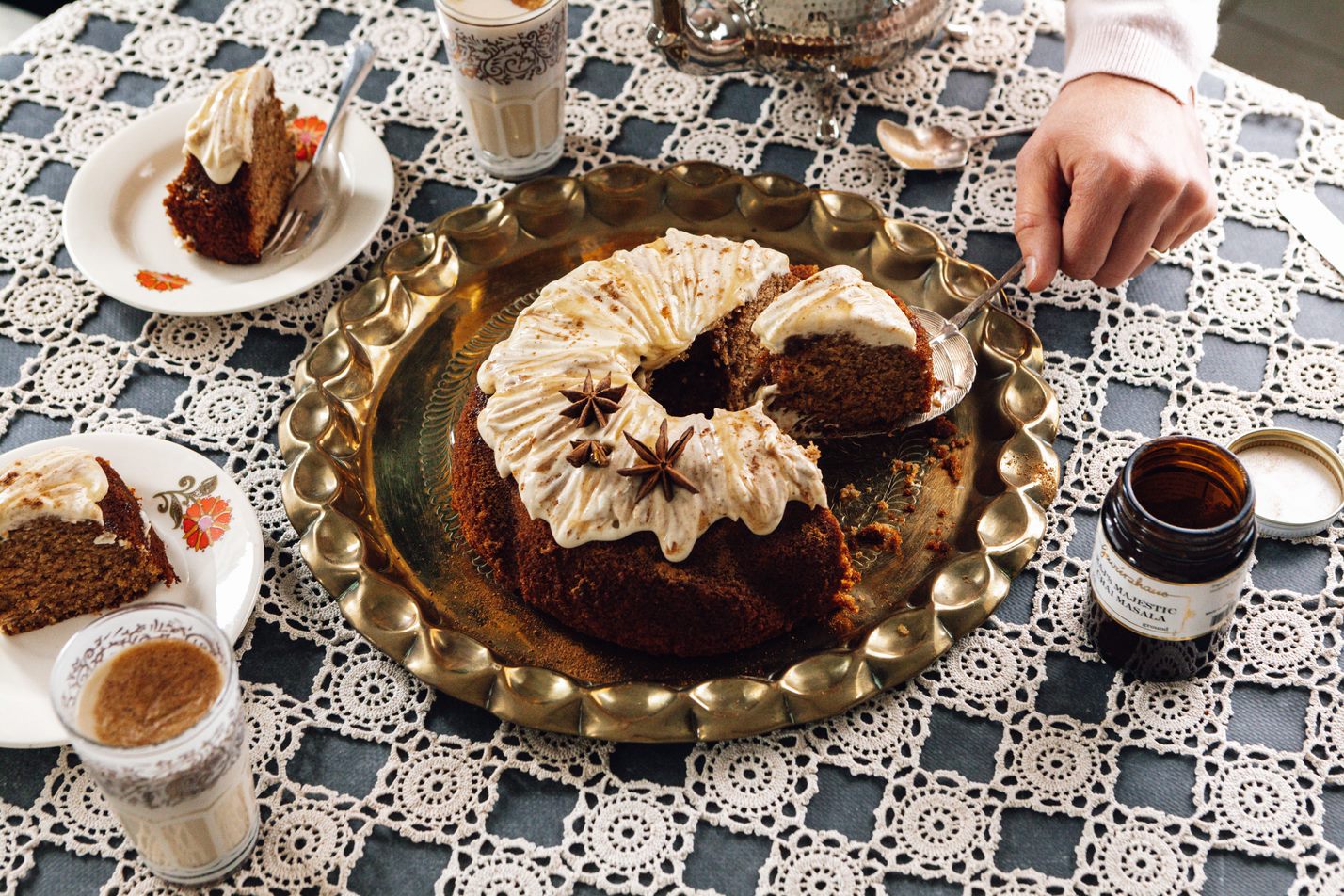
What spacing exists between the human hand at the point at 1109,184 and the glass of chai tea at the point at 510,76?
1.16 meters

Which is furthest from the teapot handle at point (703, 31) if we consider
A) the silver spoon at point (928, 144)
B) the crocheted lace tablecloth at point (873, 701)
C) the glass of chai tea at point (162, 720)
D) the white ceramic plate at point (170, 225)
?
the glass of chai tea at point (162, 720)

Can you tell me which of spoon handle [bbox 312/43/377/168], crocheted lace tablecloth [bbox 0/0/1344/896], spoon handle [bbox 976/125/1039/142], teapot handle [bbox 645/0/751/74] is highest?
teapot handle [bbox 645/0/751/74]

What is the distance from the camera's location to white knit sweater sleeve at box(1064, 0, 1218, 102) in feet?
9.07

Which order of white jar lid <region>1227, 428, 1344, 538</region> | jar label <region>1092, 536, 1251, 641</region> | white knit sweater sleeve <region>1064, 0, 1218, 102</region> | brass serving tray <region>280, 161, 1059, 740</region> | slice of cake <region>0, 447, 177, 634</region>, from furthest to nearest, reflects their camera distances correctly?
white knit sweater sleeve <region>1064, 0, 1218, 102</region> < white jar lid <region>1227, 428, 1344, 538</region> < slice of cake <region>0, 447, 177, 634</region> < brass serving tray <region>280, 161, 1059, 740</region> < jar label <region>1092, 536, 1251, 641</region>

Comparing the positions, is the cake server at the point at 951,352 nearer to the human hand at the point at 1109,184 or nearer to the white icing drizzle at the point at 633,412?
the human hand at the point at 1109,184

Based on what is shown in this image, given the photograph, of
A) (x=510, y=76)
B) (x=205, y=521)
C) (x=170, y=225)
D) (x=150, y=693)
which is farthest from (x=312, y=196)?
(x=150, y=693)

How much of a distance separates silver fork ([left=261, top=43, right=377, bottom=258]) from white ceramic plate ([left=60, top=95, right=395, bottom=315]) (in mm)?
26

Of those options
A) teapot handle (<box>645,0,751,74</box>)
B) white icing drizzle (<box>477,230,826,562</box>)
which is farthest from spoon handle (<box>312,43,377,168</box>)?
white icing drizzle (<box>477,230,826,562</box>)

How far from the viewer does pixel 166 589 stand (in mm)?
2295

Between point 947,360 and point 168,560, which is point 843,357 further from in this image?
point 168,560

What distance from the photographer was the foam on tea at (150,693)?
71.1 inches

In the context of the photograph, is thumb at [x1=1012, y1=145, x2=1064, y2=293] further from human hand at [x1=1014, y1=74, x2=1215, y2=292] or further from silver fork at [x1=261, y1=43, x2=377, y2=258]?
silver fork at [x1=261, y1=43, x2=377, y2=258]

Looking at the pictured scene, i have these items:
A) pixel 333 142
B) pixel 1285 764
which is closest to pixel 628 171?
pixel 333 142

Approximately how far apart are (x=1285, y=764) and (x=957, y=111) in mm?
1894
